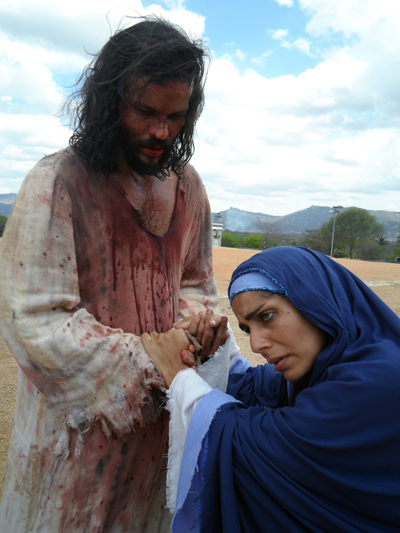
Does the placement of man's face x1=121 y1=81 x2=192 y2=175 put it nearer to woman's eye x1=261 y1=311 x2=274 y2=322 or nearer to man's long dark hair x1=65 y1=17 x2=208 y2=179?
man's long dark hair x1=65 y1=17 x2=208 y2=179

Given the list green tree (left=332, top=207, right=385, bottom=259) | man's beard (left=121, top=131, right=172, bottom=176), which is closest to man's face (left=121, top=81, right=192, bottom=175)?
man's beard (left=121, top=131, right=172, bottom=176)

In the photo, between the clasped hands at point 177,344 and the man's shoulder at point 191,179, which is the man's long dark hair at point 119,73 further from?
the clasped hands at point 177,344

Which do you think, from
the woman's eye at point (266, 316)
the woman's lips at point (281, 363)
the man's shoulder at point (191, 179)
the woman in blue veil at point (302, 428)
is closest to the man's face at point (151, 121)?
the man's shoulder at point (191, 179)

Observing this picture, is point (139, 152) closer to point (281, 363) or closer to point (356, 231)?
point (281, 363)

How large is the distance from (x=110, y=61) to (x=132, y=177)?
43 cm

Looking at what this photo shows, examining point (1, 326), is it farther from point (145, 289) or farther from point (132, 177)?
point (132, 177)

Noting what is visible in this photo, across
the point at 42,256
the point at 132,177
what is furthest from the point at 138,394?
the point at 132,177

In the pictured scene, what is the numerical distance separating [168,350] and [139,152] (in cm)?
77

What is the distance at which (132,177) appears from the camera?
1735 mm

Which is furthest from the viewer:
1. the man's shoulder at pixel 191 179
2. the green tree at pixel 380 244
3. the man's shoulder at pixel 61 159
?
the green tree at pixel 380 244

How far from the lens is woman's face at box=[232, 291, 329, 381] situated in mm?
1599

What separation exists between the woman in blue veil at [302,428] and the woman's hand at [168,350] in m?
0.01

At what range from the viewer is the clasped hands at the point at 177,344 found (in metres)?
1.51

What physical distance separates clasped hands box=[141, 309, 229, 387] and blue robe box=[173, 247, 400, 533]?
0.16 m
